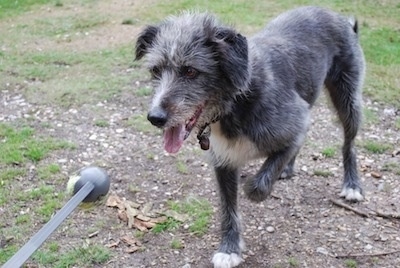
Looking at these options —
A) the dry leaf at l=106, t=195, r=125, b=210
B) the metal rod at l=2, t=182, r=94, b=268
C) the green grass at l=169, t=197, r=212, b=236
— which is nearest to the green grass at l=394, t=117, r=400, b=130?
the green grass at l=169, t=197, r=212, b=236

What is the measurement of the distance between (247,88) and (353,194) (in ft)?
5.51

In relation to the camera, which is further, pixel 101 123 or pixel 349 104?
pixel 101 123

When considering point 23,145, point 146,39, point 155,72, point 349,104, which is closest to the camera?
point 155,72

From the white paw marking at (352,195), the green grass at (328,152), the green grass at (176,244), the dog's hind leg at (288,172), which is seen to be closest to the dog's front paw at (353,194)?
the white paw marking at (352,195)

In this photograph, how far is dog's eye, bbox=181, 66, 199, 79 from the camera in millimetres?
3199

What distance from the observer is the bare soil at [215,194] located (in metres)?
4.00

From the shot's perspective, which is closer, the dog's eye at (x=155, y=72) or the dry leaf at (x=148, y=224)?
the dog's eye at (x=155, y=72)

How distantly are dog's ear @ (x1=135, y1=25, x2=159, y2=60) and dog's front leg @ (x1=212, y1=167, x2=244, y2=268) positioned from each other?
979mm

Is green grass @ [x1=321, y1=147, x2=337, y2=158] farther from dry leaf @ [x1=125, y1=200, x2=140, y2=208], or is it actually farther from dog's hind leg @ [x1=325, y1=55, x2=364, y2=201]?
dry leaf @ [x1=125, y1=200, x2=140, y2=208]

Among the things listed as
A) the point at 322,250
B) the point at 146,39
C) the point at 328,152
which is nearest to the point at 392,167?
the point at 328,152

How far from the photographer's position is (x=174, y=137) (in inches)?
130

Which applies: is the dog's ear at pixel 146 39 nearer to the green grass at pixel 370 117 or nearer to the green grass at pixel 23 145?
the green grass at pixel 23 145

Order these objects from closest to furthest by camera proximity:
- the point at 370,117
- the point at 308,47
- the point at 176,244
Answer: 1. the point at 176,244
2. the point at 308,47
3. the point at 370,117

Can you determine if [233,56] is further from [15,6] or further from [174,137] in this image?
[15,6]
